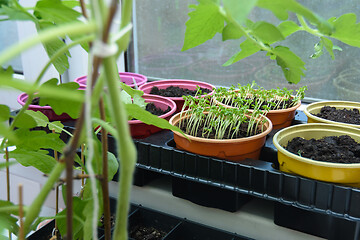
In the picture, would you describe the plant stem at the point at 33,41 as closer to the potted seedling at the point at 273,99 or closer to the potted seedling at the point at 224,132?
the potted seedling at the point at 224,132

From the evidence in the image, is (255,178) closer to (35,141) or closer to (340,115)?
(340,115)

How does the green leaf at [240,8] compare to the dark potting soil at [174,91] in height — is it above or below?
above

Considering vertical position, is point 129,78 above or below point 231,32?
below

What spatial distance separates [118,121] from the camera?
8.8 inches

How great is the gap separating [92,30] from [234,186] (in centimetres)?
64

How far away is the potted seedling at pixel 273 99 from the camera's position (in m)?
0.98

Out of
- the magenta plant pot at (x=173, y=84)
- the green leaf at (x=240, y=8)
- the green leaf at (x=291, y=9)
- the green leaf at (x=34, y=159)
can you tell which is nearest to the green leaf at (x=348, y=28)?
the green leaf at (x=291, y=9)

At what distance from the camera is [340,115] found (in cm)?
96

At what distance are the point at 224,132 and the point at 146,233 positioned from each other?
324mm

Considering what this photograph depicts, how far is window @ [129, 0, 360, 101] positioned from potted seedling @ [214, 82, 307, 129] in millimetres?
95

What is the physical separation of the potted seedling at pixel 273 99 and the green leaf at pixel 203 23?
0.56 meters

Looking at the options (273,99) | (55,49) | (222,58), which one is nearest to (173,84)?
(222,58)

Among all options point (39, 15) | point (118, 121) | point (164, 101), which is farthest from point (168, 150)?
point (118, 121)

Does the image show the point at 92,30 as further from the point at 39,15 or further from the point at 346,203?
the point at 346,203
